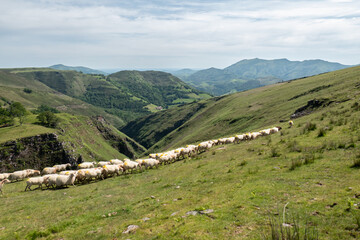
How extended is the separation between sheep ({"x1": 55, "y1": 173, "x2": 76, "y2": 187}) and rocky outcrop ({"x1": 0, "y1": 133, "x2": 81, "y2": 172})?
65.5m

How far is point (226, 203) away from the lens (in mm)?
10484

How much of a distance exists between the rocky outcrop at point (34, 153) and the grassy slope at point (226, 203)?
66.8 meters

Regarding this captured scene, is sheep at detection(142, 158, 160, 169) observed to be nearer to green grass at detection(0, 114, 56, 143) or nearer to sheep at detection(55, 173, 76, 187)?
sheep at detection(55, 173, 76, 187)

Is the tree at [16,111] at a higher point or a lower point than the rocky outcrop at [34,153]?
higher

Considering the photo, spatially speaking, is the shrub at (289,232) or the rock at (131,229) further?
the rock at (131,229)

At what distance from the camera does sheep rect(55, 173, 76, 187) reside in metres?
22.8

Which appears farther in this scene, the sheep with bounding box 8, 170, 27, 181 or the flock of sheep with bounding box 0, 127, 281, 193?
the sheep with bounding box 8, 170, 27, 181

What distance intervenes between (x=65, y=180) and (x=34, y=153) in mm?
68401

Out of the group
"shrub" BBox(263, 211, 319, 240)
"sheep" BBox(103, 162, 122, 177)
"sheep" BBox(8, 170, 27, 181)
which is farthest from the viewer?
"sheep" BBox(8, 170, 27, 181)

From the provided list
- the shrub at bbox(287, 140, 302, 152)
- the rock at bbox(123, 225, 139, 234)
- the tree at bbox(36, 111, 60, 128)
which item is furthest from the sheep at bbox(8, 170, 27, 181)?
the tree at bbox(36, 111, 60, 128)

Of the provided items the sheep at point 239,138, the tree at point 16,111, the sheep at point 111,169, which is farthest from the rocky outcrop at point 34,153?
the sheep at point 239,138

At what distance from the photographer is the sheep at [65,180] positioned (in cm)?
2275

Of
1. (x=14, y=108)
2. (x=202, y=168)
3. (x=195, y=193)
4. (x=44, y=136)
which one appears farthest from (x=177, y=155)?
(x=14, y=108)

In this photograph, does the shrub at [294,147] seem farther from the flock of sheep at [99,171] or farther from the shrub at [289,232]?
the flock of sheep at [99,171]
